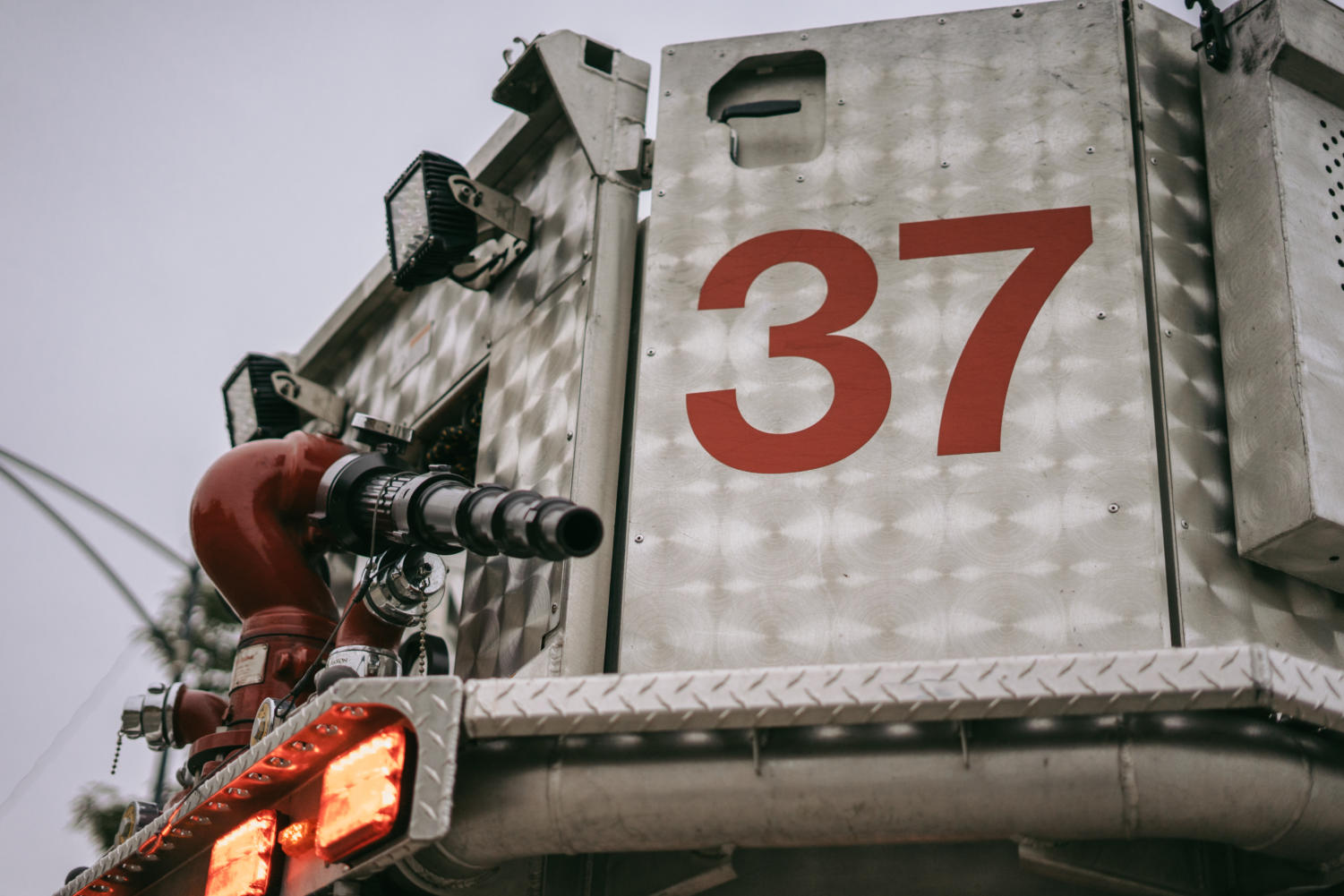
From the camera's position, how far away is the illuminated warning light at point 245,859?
7.25 meters

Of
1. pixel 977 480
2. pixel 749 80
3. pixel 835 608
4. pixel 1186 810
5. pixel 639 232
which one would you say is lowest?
pixel 1186 810

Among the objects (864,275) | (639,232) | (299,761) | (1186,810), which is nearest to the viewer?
A: (1186,810)

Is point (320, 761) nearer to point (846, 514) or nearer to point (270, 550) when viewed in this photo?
point (270, 550)

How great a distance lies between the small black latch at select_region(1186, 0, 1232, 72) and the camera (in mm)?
8430

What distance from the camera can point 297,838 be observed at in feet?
23.2

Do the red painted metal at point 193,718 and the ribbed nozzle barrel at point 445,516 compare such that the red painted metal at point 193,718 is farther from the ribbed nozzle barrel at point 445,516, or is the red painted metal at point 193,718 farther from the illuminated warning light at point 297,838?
the illuminated warning light at point 297,838

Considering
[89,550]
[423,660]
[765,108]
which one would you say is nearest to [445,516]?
[423,660]

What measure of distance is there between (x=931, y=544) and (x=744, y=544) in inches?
35.4

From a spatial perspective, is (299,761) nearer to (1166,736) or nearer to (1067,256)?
(1166,736)

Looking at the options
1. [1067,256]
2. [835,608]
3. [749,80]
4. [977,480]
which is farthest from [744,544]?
[749,80]

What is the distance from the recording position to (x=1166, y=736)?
5.99 metres

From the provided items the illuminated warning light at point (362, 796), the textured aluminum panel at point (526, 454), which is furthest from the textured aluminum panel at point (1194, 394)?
the illuminated warning light at point (362, 796)

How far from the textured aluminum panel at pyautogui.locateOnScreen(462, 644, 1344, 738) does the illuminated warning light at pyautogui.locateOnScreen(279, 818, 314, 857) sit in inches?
45.4

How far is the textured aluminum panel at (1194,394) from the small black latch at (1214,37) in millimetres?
146
